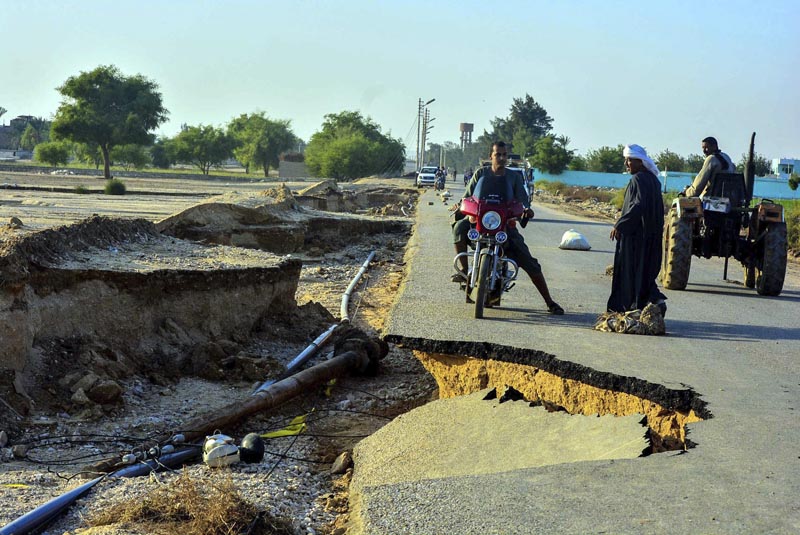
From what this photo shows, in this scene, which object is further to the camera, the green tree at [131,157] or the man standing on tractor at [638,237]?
the green tree at [131,157]

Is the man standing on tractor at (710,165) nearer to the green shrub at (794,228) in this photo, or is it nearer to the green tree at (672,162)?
the green shrub at (794,228)

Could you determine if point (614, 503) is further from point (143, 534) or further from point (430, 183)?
point (430, 183)

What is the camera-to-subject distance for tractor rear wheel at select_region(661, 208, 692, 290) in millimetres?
12156

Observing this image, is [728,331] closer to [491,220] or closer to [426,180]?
[491,220]

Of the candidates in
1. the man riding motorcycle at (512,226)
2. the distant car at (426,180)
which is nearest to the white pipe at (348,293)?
the man riding motorcycle at (512,226)

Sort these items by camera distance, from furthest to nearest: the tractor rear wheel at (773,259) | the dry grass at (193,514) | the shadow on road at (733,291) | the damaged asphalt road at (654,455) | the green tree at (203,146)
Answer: the green tree at (203,146)
the shadow on road at (733,291)
the tractor rear wheel at (773,259)
the dry grass at (193,514)
the damaged asphalt road at (654,455)

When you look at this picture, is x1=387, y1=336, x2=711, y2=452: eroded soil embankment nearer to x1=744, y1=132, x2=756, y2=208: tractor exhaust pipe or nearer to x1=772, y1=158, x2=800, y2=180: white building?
x1=744, y1=132, x2=756, y2=208: tractor exhaust pipe

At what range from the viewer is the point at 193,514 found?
4543 mm

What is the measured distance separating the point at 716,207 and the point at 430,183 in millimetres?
52050

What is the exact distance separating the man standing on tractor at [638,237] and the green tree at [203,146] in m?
→ 109

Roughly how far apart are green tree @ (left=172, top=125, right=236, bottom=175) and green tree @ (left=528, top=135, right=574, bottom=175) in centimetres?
4407

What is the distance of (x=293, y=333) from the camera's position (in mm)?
10914

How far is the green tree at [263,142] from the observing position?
12375cm

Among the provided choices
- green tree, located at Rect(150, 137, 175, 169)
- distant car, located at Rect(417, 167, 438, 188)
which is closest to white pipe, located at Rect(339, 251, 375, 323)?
distant car, located at Rect(417, 167, 438, 188)
